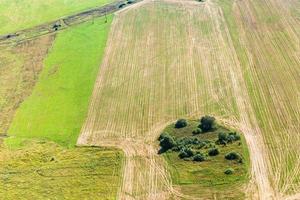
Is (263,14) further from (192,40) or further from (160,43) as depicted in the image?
(160,43)

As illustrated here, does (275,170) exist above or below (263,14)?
below

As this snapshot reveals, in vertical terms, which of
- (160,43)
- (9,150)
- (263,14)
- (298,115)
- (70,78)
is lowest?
(9,150)

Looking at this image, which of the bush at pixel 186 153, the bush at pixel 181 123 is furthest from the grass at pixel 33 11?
the bush at pixel 186 153

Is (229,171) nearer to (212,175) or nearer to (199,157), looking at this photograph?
(212,175)

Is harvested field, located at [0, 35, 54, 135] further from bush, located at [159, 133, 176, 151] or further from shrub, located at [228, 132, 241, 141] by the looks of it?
shrub, located at [228, 132, 241, 141]

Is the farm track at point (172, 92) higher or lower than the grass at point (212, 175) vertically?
higher

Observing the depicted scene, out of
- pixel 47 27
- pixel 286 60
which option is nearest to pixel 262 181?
pixel 286 60

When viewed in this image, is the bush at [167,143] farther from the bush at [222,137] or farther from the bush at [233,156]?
the bush at [233,156]
